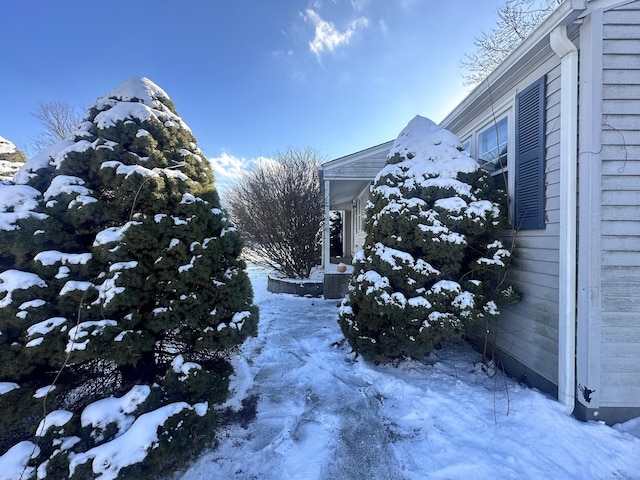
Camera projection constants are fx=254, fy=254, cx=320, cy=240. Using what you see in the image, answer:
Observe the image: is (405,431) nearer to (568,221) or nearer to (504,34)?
(568,221)

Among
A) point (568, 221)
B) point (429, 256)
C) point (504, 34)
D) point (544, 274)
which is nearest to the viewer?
point (568, 221)

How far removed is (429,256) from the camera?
11.1 ft

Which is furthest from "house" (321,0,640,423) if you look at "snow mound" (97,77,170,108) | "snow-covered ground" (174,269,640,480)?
"snow mound" (97,77,170,108)

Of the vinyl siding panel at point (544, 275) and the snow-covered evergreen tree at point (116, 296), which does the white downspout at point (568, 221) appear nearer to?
the vinyl siding panel at point (544, 275)

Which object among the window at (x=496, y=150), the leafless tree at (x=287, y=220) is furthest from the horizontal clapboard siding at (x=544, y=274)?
the leafless tree at (x=287, y=220)

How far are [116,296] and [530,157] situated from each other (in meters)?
4.69

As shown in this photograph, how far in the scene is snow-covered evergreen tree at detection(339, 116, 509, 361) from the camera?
10.7ft

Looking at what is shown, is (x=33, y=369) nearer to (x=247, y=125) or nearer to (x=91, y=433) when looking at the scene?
(x=91, y=433)

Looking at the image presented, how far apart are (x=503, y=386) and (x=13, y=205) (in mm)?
5347

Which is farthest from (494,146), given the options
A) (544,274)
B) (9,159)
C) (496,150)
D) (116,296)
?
(9,159)

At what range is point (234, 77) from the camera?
→ 792 cm

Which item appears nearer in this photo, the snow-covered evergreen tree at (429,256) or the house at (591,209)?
the house at (591,209)

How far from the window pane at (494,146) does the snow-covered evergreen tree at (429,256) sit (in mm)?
689

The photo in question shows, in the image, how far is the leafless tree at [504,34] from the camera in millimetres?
7793
